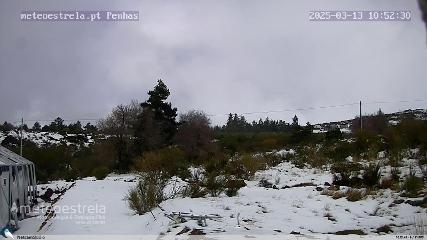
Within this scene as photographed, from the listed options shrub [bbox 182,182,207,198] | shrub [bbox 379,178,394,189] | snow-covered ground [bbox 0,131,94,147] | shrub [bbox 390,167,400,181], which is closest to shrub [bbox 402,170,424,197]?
shrub [bbox 379,178,394,189]

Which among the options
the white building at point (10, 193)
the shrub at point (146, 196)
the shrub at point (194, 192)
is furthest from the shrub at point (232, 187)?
the white building at point (10, 193)

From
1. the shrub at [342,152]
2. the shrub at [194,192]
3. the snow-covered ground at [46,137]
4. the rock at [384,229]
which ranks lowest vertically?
the rock at [384,229]

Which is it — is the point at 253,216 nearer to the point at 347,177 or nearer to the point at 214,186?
the point at 214,186

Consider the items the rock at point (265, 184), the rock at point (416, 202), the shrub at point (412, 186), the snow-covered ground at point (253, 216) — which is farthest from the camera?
the rock at point (265, 184)

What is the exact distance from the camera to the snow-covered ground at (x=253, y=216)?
738 cm

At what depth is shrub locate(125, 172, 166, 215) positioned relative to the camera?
9.45 m

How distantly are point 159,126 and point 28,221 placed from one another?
24.5 meters

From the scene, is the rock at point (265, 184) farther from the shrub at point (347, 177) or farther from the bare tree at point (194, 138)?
the bare tree at point (194, 138)

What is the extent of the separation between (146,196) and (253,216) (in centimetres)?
263

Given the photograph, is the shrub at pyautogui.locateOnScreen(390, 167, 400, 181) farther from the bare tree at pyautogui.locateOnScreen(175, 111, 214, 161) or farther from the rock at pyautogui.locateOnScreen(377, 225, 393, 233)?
the bare tree at pyautogui.locateOnScreen(175, 111, 214, 161)

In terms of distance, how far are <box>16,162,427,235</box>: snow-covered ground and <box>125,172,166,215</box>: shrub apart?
0.71ft

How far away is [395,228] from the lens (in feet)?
24.0

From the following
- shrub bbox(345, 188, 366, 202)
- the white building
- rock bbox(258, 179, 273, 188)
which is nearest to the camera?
shrub bbox(345, 188, 366, 202)

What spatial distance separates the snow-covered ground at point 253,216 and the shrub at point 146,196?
0.22 metres
